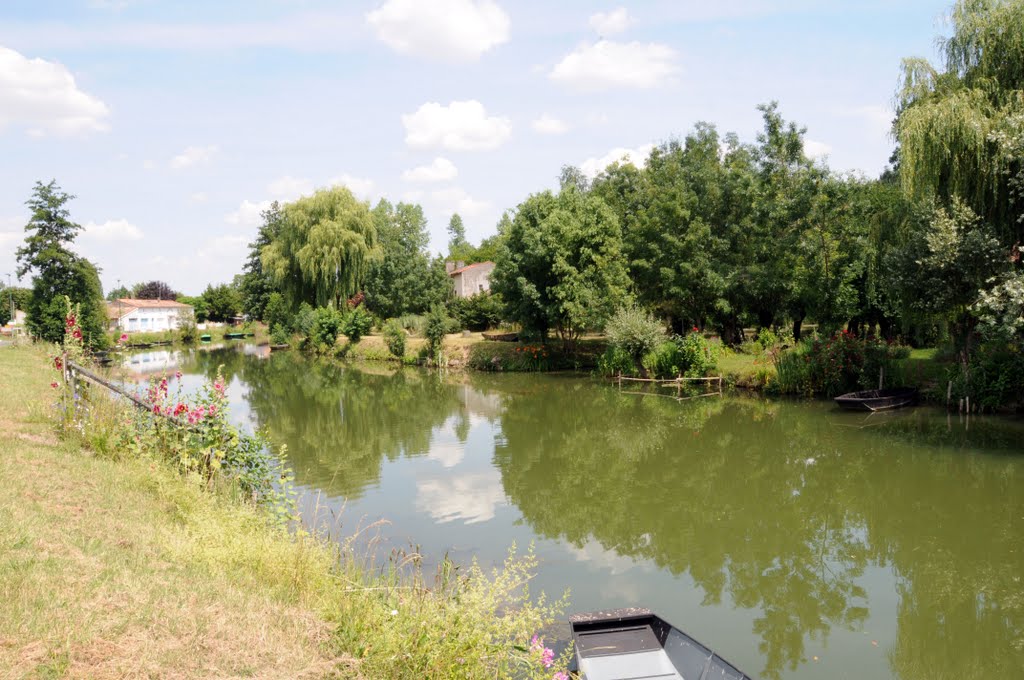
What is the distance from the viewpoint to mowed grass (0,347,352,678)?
4.34 meters

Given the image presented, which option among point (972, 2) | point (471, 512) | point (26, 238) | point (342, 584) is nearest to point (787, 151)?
point (972, 2)

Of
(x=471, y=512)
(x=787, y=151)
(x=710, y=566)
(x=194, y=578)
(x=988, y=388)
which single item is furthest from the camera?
(x=787, y=151)

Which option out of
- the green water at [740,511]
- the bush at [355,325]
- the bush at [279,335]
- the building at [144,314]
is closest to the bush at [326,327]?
the bush at [355,325]

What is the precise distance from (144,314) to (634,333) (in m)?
69.3

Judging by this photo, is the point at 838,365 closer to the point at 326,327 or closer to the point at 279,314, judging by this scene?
the point at 326,327

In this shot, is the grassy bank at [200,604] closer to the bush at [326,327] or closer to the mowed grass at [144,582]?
the mowed grass at [144,582]

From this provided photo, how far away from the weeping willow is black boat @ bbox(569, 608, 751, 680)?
15291 millimetres

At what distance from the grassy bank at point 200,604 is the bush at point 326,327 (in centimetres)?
4037

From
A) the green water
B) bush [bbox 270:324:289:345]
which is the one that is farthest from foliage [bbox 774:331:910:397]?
bush [bbox 270:324:289:345]

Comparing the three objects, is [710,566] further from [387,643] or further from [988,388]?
[988,388]

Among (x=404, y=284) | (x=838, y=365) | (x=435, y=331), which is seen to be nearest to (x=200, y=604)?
(x=838, y=365)

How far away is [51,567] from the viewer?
5.29 m

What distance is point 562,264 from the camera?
30828mm

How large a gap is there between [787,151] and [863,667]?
24.1m
